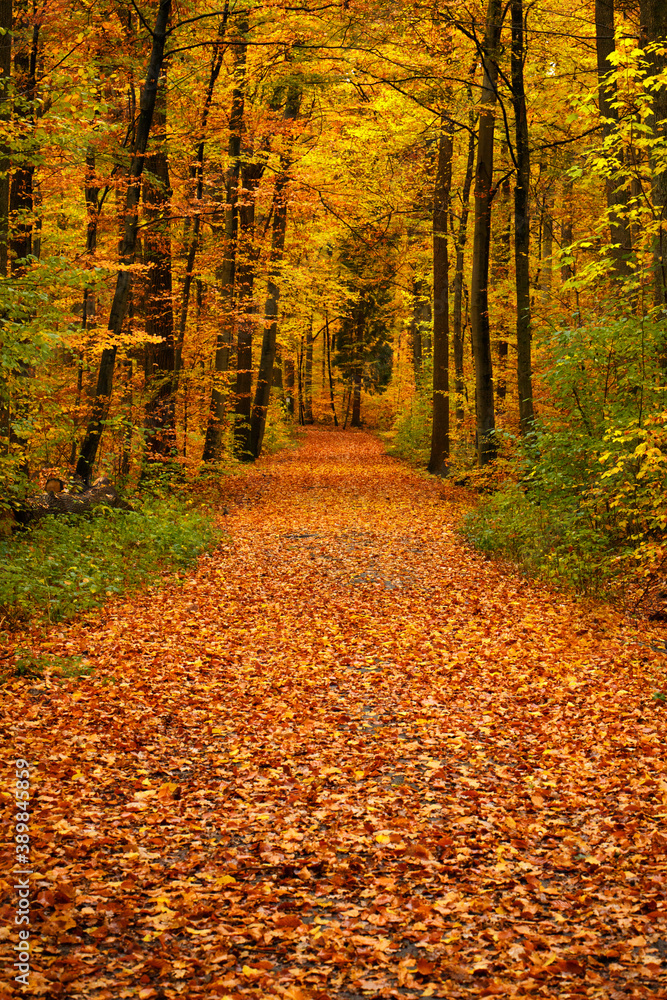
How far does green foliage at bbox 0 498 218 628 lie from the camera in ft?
27.6

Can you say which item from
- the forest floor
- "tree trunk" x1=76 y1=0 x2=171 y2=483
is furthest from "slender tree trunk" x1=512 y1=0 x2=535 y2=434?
"tree trunk" x1=76 y1=0 x2=171 y2=483

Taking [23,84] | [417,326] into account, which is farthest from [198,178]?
[417,326]

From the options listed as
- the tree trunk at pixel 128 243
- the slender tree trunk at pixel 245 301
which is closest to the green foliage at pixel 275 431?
the slender tree trunk at pixel 245 301

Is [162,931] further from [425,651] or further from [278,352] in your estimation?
[278,352]

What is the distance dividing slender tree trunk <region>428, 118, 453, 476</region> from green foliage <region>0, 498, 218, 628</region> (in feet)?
32.9

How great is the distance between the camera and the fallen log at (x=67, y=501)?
34.9 feet

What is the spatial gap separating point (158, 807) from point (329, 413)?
169ft

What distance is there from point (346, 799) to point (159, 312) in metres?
13.4

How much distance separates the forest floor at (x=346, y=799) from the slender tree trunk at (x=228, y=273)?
10.2 meters

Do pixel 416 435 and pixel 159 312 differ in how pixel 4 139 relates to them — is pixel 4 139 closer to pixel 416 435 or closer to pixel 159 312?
pixel 159 312

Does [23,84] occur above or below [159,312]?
above

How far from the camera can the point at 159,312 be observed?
16672 millimetres

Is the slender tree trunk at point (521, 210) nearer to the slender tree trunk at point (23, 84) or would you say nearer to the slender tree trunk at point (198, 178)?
the slender tree trunk at point (198, 178)

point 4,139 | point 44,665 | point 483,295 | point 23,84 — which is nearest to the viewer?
point 44,665
